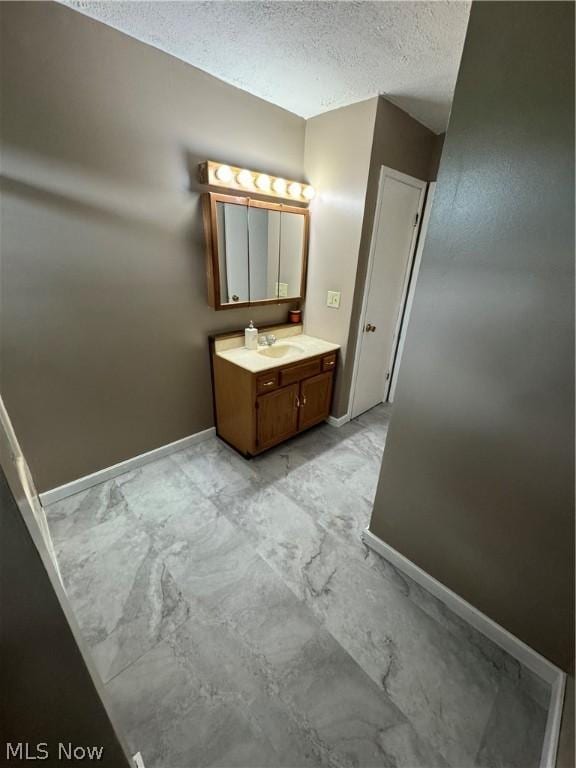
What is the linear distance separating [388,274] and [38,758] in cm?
296

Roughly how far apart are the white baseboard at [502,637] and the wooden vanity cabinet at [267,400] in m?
0.98

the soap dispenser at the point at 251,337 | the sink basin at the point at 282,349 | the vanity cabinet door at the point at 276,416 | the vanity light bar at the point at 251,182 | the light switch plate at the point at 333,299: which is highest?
the vanity light bar at the point at 251,182

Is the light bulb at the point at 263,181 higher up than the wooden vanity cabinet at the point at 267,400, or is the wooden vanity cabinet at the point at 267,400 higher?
the light bulb at the point at 263,181

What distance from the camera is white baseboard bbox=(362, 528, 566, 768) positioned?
1039 millimetres

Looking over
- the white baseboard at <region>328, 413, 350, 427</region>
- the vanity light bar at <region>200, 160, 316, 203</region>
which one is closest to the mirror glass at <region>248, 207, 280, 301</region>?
the vanity light bar at <region>200, 160, 316, 203</region>

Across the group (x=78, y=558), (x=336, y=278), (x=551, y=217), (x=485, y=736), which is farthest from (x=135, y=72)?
(x=485, y=736)

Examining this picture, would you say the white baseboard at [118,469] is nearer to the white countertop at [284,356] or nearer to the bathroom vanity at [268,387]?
the bathroom vanity at [268,387]

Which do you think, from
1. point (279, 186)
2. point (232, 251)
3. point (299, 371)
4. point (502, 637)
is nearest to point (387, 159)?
point (279, 186)

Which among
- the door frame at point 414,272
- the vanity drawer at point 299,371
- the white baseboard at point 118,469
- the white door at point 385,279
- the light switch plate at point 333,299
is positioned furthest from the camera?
the door frame at point 414,272

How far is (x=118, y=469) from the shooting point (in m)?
2.13

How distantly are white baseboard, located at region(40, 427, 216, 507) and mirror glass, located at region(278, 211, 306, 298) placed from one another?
1.35 m

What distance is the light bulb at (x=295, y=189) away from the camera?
90.6 inches

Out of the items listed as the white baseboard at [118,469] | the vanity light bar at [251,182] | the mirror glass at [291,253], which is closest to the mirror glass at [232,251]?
the vanity light bar at [251,182]

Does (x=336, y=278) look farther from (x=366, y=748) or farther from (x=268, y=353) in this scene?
(x=366, y=748)
